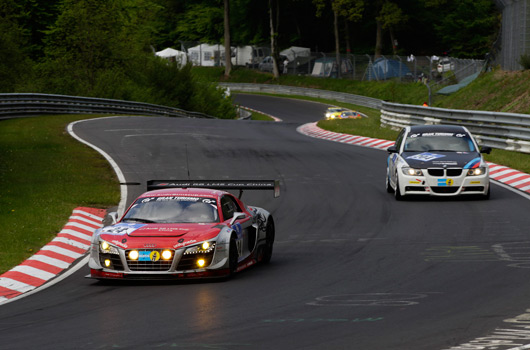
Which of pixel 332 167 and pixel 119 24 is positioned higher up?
pixel 119 24

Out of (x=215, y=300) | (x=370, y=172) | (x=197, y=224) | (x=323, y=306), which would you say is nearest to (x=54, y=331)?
(x=215, y=300)

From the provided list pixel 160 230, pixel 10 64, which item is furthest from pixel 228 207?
pixel 10 64

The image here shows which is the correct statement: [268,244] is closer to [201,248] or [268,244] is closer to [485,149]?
[201,248]

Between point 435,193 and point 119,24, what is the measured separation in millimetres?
47641

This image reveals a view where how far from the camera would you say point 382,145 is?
31.7 metres

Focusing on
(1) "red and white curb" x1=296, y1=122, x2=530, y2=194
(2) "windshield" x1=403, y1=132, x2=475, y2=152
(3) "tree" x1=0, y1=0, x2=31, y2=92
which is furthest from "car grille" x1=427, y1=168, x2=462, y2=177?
(3) "tree" x1=0, y1=0, x2=31, y2=92

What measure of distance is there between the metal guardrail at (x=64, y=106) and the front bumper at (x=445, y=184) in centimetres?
2329

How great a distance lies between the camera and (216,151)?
1156 inches

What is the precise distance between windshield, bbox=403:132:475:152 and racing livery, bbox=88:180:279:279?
7.85 metres

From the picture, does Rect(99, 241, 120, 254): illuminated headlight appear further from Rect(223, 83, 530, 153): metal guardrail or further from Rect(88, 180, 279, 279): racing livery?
Rect(223, 83, 530, 153): metal guardrail

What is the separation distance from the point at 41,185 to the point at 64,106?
23667mm

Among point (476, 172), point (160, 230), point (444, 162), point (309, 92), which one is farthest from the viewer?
point (309, 92)

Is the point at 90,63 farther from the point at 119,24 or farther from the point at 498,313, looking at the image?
the point at 498,313

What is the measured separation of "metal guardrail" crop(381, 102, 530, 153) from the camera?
87.6 feet
